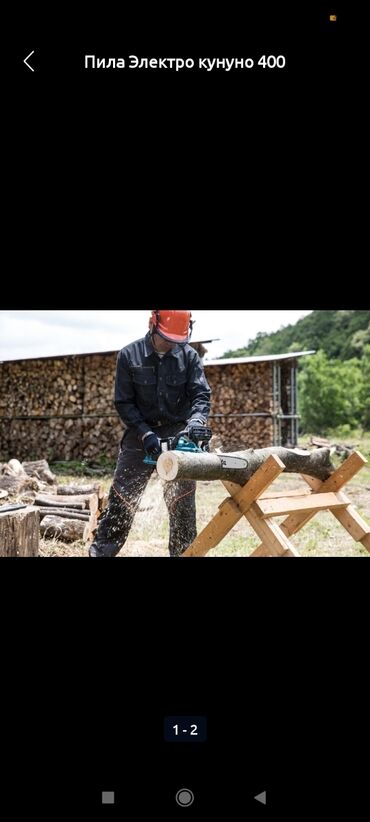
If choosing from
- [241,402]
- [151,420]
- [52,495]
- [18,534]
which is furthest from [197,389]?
[241,402]

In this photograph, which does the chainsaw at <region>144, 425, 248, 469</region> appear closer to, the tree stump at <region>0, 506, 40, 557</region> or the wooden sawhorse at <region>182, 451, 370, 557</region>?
the wooden sawhorse at <region>182, 451, 370, 557</region>

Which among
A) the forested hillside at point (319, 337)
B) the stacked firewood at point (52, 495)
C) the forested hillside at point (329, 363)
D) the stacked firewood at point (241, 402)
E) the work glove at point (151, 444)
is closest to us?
the forested hillside at point (319, 337)

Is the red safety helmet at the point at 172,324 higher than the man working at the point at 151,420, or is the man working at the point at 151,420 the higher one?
the red safety helmet at the point at 172,324

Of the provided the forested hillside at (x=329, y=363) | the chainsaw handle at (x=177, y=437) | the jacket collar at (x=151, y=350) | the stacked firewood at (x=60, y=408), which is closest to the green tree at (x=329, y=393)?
the forested hillside at (x=329, y=363)

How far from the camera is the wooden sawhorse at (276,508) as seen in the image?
7.49 ft

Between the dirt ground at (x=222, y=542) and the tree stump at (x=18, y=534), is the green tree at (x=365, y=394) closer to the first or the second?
the dirt ground at (x=222, y=542)

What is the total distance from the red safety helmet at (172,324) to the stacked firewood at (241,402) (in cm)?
115

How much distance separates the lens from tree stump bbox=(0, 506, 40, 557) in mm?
2205

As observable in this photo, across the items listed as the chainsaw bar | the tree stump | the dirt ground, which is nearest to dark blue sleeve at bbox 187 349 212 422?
the dirt ground

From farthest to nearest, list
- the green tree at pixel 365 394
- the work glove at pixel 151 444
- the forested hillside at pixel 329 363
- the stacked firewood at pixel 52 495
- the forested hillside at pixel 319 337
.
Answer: the stacked firewood at pixel 52 495 → the green tree at pixel 365 394 → the work glove at pixel 151 444 → the forested hillside at pixel 329 363 → the forested hillside at pixel 319 337

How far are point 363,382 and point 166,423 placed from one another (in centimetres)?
88
